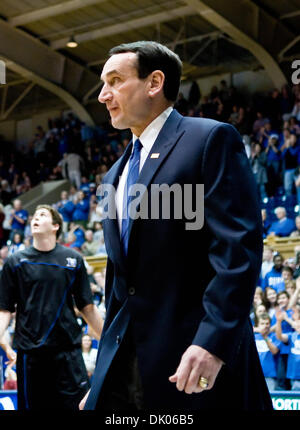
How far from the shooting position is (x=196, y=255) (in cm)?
250

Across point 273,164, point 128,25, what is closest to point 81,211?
point 128,25

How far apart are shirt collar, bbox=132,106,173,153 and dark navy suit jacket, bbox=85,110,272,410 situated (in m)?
0.15

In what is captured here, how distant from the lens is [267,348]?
30.1ft

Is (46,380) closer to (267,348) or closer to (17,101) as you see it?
(267,348)

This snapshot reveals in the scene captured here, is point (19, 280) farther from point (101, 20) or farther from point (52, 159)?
point (52, 159)

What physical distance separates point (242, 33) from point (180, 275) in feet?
54.5

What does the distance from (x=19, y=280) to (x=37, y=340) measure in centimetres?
51

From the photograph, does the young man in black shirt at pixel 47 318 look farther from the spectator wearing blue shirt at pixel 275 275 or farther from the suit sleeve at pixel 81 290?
the spectator wearing blue shirt at pixel 275 275

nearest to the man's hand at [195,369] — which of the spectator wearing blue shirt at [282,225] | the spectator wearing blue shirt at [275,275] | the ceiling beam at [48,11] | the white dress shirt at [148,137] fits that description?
the white dress shirt at [148,137]

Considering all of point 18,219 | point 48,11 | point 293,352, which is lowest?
point 293,352

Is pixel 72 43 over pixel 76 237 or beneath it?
over

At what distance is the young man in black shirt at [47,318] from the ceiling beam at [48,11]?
544 inches

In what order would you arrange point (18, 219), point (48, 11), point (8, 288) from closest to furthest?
point (8, 288) < point (48, 11) < point (18, 219)

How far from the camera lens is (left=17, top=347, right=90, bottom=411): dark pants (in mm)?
5625
